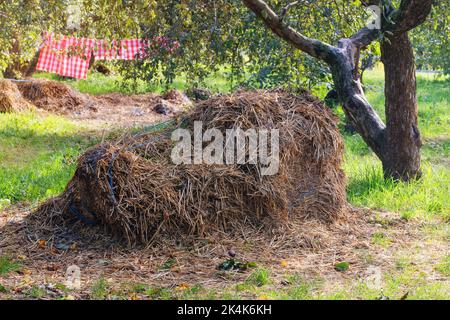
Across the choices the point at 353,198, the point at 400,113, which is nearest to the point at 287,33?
the point at 400,113

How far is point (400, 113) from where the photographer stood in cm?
891

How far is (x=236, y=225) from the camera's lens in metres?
6.76

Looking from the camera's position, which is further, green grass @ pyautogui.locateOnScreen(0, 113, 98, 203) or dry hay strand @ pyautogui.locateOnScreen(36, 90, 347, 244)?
green grass @ pyautogui.locateOnScreen(0, 113, 98, 203)

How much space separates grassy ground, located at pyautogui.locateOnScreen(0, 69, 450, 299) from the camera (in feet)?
18.0

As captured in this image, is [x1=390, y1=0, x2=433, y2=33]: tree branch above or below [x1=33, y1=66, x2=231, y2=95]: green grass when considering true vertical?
above

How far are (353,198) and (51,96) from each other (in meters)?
9.23

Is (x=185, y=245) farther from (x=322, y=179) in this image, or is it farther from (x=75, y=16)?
(x=75, y=16)

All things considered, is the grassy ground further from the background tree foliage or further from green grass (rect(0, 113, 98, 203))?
the background tree foliage

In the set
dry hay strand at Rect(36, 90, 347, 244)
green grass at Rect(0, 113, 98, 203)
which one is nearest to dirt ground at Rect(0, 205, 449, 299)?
dry hay strand at Rect(36, 90, 347, 244)

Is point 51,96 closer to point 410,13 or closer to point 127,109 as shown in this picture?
point 127,109

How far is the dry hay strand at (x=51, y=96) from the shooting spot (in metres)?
15.5

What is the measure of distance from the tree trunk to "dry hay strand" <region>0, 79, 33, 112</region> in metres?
8.10

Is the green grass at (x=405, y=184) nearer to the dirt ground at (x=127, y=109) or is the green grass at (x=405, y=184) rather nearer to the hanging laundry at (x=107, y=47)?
the hanging laundry at (x=107, y=47)

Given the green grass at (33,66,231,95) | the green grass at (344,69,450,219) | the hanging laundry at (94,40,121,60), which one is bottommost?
the green grass at (344,69,450,219)
